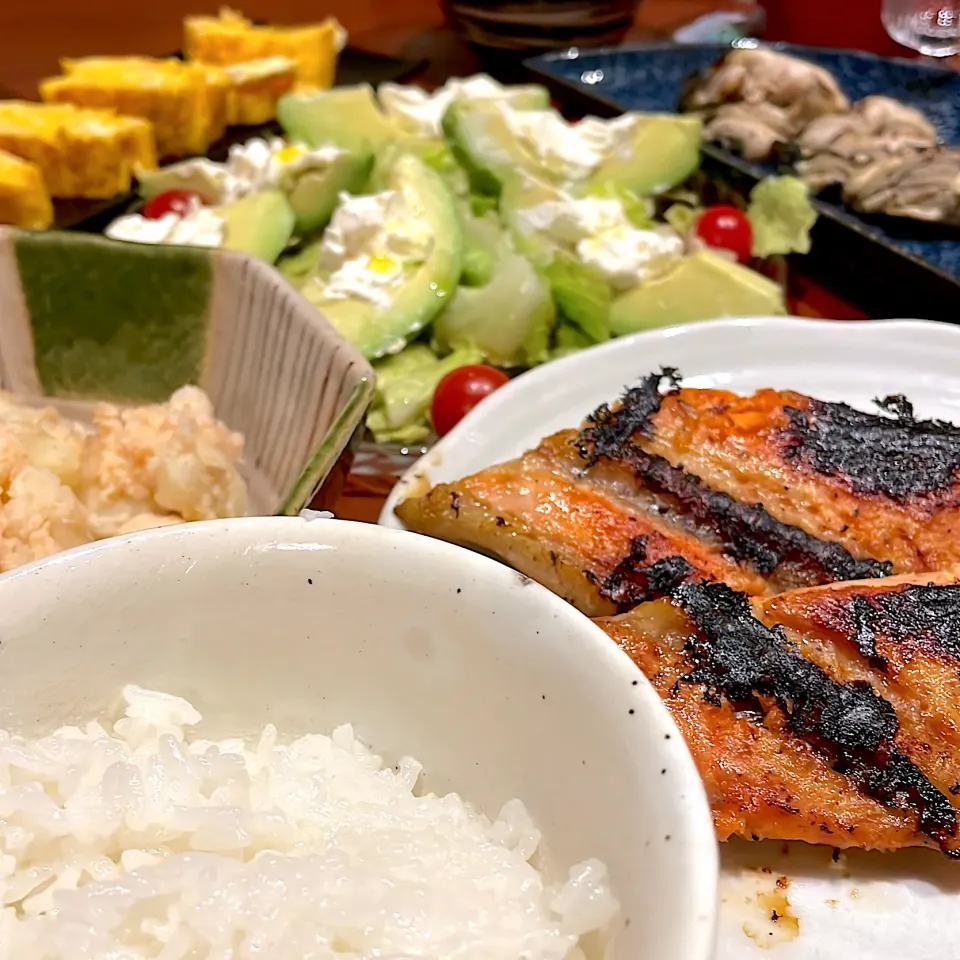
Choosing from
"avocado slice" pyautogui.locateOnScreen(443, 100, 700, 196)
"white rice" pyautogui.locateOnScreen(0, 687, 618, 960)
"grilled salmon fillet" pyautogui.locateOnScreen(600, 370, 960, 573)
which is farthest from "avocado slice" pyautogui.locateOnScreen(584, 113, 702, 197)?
"white rice" pyautogui.locateOnScreen(0, 687, 618, 960)

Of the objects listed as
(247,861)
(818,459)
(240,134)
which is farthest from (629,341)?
Result: (240,134)

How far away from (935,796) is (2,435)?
1.43m

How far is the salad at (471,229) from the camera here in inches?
106

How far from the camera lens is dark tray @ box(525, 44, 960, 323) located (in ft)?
8.98

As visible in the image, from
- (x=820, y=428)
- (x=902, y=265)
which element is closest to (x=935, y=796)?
(x=820, y=428)

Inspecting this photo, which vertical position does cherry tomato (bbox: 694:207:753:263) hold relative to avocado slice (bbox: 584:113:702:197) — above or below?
below

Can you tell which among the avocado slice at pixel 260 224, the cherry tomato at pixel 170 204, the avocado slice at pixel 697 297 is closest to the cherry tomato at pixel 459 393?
the avocado slice at pixel 697 297

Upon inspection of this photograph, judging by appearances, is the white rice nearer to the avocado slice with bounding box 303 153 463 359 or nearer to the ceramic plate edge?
the ceramic plate edge

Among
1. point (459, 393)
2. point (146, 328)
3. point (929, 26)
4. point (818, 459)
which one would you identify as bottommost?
point (459, 393)

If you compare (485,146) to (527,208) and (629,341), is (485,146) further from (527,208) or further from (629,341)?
(629,341)

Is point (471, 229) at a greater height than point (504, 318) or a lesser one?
greater

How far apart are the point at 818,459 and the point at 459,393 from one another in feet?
3.21

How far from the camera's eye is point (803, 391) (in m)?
2.19

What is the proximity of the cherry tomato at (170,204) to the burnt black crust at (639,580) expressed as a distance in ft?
7.04
